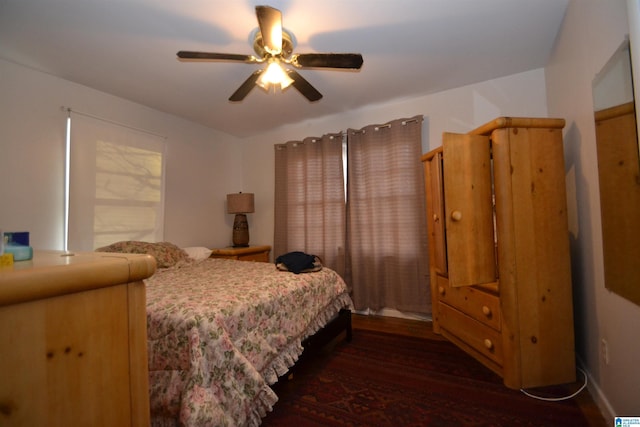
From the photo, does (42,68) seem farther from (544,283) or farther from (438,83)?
(544,283)

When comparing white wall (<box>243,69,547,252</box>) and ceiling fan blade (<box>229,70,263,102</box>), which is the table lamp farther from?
ceiling fan blade (<box>229,70,263,102</box>)

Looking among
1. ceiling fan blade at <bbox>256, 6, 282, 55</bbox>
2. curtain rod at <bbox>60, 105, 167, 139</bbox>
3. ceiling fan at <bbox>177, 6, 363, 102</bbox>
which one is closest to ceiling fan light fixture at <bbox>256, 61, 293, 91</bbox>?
ceiling fan at <bbox>177, 6, 363, 102</bbox>

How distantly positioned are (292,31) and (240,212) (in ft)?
7.81

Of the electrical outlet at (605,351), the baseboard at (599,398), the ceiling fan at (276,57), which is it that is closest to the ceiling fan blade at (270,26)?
the ceiling fan at (276,57)

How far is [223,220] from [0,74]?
2433 mm

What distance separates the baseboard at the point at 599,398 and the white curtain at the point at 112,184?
12.3 ft

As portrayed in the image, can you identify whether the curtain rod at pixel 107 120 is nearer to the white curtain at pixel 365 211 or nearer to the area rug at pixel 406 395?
the white curtain at pixel 365 211

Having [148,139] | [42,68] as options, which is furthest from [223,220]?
[42,68]

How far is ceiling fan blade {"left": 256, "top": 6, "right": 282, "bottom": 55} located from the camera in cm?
136

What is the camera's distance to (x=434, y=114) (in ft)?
9.61

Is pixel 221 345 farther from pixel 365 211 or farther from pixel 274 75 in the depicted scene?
pixel 365 211

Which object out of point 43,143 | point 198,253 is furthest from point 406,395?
point 43,143

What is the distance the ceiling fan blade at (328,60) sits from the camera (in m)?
1.66

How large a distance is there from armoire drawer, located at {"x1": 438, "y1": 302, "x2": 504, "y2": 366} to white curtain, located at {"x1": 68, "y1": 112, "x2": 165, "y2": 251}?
120 inches
